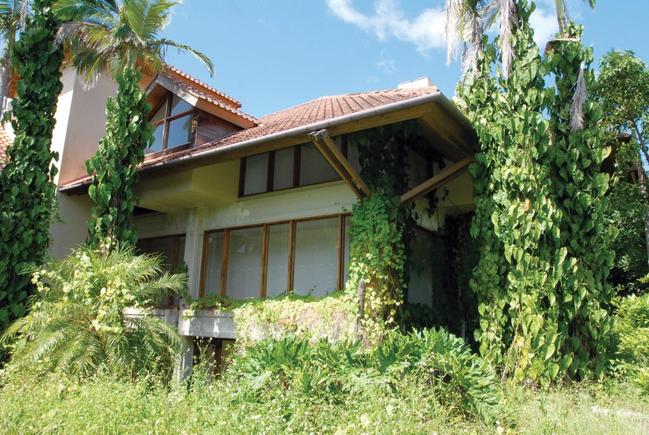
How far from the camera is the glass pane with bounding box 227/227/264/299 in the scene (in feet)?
36.8

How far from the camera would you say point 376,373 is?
5469 millimetres

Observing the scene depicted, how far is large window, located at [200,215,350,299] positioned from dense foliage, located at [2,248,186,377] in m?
2.43

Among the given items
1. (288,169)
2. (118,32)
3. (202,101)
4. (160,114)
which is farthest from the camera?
(160,114)

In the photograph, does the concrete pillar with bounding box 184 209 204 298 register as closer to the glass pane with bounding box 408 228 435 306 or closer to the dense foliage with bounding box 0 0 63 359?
the dense foliage with bounding box 0 0 63 359

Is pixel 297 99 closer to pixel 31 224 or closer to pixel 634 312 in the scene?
pixel 31 224

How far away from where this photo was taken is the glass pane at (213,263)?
11906 millimetres

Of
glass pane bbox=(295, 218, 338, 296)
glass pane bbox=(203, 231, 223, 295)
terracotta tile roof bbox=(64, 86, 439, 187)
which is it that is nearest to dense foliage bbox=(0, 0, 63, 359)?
terracotta tile roof bbox=(64, 86, 439, 187)

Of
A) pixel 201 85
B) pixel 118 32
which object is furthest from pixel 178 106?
pixel 118 32

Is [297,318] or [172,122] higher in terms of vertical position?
[172,122]

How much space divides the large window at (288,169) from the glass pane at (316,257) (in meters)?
0.93

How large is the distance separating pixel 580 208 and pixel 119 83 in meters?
9.00

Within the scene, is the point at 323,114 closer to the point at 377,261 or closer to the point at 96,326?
the point at 377,261

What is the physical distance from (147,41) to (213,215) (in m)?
3.99

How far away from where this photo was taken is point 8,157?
414 inches
